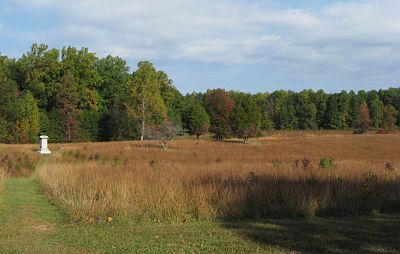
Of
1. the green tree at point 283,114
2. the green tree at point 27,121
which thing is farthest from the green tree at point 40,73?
the green tree at point 283,114

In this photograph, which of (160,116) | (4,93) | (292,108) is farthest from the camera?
(292,108)

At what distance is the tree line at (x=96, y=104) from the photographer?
7212 centimetres

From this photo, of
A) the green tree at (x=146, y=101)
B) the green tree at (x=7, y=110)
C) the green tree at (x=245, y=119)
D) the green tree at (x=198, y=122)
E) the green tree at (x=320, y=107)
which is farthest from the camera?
the green tree at (x=320, y=107)

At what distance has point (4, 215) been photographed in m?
10.5

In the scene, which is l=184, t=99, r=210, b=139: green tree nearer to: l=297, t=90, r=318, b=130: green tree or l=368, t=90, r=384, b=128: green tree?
l=297, t=90, r=318, b=130: green tree

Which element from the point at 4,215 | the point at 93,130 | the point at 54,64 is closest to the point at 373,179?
the point at 4,215

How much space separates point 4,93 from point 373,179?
2596 inches

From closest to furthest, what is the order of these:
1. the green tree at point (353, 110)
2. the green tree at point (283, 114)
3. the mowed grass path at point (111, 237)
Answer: the mowed grass path at point (111, 237) → the green tree at point (353, 110) → the green tree at point (283, 114)

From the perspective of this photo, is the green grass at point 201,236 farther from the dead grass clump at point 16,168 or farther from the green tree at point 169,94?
the green tree at point 169,94

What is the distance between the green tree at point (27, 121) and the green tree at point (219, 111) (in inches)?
1025

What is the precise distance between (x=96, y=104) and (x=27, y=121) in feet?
56.3

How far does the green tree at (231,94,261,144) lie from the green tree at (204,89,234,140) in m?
2.91

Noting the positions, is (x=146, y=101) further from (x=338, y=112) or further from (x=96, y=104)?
(x=338, y=112)

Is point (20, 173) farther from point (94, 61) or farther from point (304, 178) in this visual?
point (94, 61)
